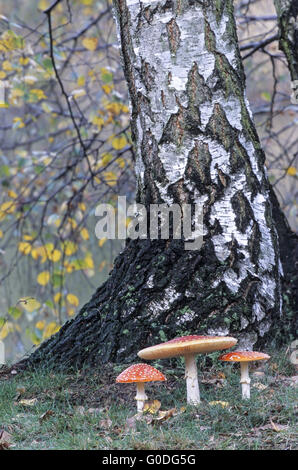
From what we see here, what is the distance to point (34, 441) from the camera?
2730 mm

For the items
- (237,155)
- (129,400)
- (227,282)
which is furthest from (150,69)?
(129,400)

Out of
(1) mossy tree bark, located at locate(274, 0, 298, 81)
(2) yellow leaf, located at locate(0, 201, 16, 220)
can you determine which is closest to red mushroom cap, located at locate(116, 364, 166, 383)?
(1) mossy tree bark, located at locate(274, 0, 298, 81)

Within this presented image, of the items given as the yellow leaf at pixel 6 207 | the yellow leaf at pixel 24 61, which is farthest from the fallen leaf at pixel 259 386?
the yellow leaf at pixel 24 61

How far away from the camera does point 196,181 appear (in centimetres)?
338

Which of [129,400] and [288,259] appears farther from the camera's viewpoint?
[288,259]

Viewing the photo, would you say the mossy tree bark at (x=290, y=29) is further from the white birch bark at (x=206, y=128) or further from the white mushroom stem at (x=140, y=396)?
the white mushroom stem at (x=140, y=396)

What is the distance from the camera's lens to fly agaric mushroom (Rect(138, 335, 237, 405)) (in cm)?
274

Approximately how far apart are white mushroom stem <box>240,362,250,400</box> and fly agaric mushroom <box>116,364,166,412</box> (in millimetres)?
404

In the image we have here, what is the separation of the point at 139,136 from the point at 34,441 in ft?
5.71

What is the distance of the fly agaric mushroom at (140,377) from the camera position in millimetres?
2766

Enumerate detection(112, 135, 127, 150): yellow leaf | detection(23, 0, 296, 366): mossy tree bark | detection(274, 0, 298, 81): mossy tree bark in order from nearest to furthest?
detection(23, 0, 296, 366): mossy tree bark → detection(274, 0, 298, 81): mossy tree bark → detection(112, 135, 127, 150): yellow leaf

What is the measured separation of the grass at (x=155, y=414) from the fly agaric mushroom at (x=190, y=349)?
3.5 inches

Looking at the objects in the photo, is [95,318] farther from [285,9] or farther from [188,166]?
[285,9]

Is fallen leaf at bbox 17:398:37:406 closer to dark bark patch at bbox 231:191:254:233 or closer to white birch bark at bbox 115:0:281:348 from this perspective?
white birch bark at bbox 115:0:281:348
